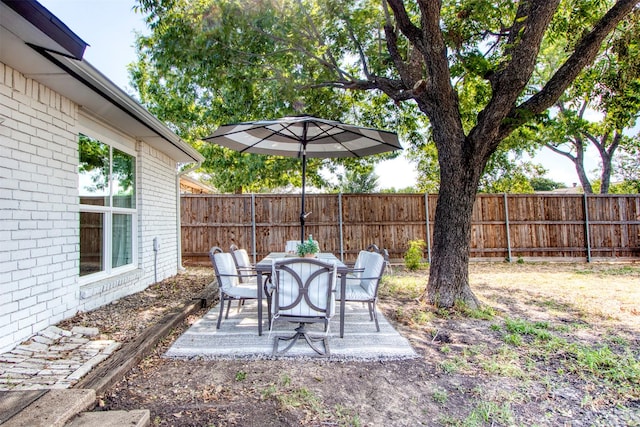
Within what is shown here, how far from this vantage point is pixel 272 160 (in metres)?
10.3

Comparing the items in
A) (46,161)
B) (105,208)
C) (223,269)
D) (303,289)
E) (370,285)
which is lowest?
(370,285)

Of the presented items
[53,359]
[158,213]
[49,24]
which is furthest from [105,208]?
[49,24]

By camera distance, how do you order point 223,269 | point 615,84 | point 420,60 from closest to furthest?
point 223,269 < point 615,84 < point 420,60

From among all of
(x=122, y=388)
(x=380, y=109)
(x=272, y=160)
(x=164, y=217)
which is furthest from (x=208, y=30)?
(x=272, y=160)

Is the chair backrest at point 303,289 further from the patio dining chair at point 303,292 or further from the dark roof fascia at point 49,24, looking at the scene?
the dark roof fascia at point 49,24

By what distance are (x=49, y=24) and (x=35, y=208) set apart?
1838mm

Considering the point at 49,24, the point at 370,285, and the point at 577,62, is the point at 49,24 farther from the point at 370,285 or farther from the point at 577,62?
Answer: the point at 577,62

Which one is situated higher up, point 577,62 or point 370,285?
point 577,62

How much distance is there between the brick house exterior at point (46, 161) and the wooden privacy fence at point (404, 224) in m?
3.51

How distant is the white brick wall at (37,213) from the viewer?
9.57 feet

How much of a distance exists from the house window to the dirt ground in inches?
31.4

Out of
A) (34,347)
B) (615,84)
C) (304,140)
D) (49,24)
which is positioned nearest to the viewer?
(49,24)

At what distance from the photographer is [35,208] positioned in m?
3.24

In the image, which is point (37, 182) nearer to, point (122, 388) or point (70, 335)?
point (70, 335)
